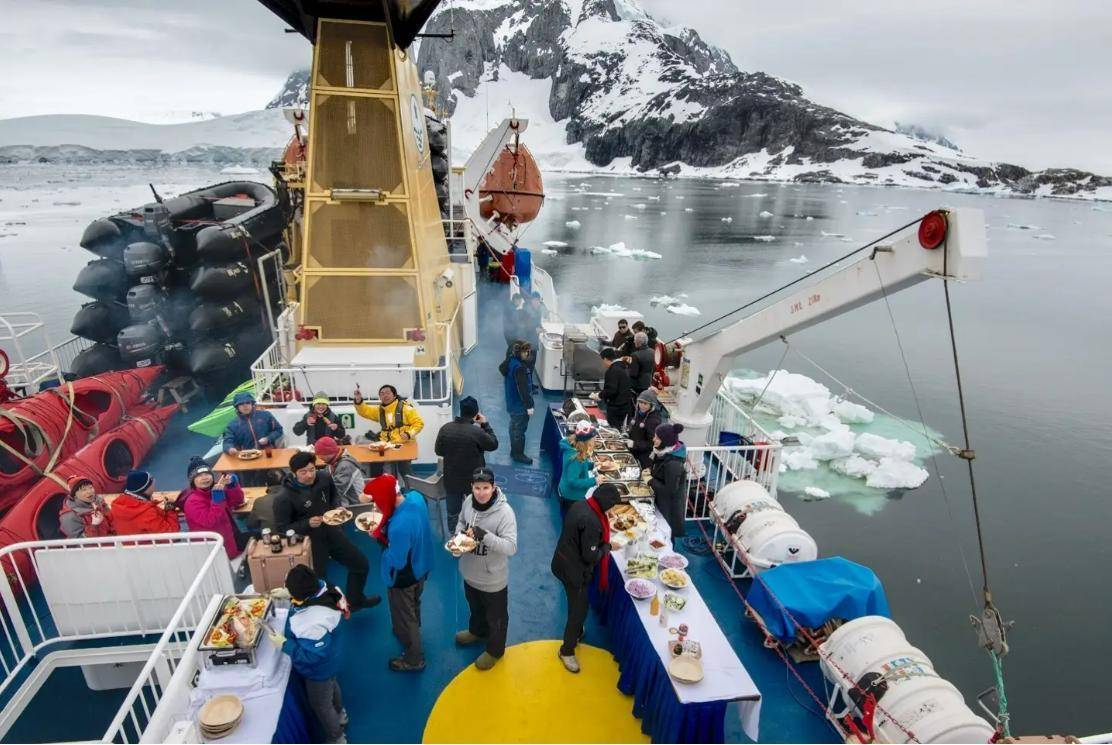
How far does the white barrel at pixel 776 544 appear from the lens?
19.3 feet

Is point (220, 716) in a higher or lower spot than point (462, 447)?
lower

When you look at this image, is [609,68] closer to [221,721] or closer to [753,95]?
[753,95]

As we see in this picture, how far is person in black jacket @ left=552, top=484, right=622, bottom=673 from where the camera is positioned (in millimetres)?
4449

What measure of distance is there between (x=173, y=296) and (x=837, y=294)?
1261 centimetres

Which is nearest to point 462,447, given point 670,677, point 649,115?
point 670,677

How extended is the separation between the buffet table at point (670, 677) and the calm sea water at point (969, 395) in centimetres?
717

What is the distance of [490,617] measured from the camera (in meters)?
4.76

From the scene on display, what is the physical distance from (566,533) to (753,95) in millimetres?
165383

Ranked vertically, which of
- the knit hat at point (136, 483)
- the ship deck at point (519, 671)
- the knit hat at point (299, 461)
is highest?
the knit hat at point (299, 461)

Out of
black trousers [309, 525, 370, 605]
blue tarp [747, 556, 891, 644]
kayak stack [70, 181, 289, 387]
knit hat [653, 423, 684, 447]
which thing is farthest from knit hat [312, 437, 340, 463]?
kayak stack [70, 181, 289, 387]

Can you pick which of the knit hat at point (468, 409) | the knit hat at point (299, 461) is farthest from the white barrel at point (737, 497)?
the knit hat at point (299, 461)

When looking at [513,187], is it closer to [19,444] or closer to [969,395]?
[19,444]

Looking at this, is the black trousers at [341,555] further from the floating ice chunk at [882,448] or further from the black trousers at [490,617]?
the floating ice chunk at [882,448]

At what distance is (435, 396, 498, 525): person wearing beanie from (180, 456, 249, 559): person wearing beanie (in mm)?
2073
